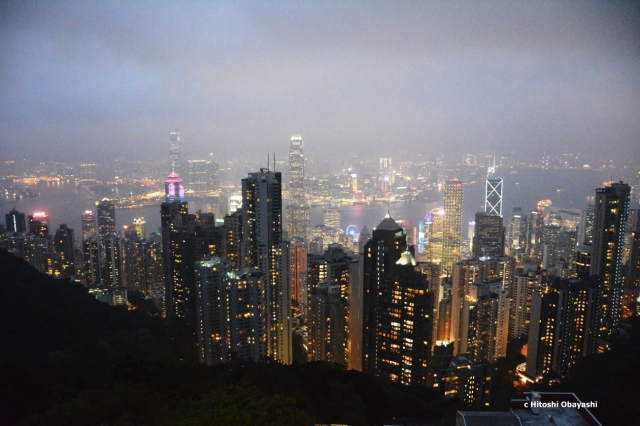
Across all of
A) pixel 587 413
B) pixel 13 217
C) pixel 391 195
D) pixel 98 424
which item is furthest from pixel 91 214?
pixel 587 413

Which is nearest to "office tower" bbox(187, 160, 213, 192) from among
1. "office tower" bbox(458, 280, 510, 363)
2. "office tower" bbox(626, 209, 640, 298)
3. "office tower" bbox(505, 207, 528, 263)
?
"office tower" bbox(458, 280, 510, 363)

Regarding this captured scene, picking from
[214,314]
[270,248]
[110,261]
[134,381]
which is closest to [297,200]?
[270,248]

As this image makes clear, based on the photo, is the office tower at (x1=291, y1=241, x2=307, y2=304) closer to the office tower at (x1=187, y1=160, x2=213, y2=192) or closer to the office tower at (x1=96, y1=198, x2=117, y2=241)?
the office tower at (x1=187, y1=160, x2=213, y2=192)

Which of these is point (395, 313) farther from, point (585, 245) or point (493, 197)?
point (493, 197)

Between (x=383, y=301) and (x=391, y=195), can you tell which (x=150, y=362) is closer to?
(x=383, y=301)

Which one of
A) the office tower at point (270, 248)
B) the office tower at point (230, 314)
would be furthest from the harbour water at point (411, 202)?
the office tower at point (230, 314)
